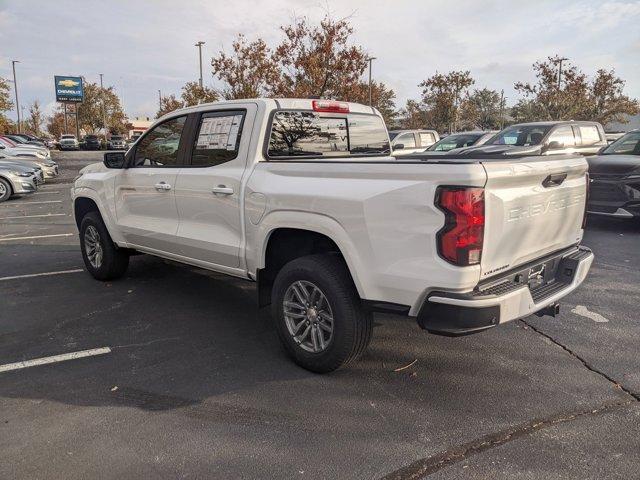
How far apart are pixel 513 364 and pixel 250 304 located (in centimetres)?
261

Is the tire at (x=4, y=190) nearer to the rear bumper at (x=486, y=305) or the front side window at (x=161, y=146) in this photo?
the front side window at (x=161, y=146)

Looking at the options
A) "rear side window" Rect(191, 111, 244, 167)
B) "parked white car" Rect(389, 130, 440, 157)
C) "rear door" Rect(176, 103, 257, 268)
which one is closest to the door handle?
"rear door" Rect(176, 103, 257, 268)

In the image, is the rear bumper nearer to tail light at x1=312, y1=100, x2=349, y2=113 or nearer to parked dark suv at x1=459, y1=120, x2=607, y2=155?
tail light at x1=312, y1=100, x2=349, y2=113

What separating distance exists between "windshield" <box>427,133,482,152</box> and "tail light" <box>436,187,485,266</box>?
12622 mm

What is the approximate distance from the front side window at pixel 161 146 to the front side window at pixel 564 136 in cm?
935

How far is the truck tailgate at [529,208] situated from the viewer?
2.81 meters

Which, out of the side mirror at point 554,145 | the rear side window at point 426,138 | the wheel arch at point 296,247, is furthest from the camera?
the rear side window at point 426,138

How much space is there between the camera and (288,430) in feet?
9.53

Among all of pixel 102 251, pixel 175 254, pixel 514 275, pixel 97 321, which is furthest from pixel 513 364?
pixel 102 251

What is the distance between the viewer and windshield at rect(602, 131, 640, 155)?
29.6ft

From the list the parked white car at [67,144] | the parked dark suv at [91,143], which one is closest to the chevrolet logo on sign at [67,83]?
the parked white car at [67,144]

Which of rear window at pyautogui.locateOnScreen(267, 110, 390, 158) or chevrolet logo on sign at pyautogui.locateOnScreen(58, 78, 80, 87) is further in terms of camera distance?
chevrolet logo on sign at pyautogui.locateOnScreen(58, 78, 80, 87)

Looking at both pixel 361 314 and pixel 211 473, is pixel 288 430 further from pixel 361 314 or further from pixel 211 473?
pixel 361 314

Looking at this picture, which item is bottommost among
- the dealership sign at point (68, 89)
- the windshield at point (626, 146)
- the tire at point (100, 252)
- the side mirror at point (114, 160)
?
the tire at point (100, 252)
